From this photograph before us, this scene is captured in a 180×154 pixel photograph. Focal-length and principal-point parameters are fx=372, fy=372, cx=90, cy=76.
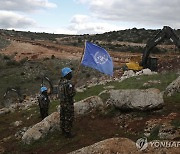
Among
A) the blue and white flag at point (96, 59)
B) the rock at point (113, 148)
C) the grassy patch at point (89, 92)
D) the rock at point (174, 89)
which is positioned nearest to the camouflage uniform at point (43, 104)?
the blue and white flag at point (96, 59)

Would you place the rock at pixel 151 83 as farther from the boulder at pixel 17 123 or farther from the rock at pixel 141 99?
the boulder at pixel 17 123

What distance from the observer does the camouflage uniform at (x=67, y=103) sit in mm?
→ 11234

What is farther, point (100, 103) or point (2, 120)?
point (2, 120)

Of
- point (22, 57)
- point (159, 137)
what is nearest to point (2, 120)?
point (159, 137)

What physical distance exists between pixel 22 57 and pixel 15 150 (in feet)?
116

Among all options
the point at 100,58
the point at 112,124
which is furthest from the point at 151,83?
the point at 112,124

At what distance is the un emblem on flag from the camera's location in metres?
13.4

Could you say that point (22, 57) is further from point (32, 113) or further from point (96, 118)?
point (96, 118)

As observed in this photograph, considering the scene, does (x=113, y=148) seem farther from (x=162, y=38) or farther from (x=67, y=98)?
(x=162, y=38)

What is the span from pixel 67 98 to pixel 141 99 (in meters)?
2.61

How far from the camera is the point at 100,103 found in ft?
46.9

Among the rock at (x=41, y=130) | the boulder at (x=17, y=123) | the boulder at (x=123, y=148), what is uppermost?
the boulder at (x=123, y=148)

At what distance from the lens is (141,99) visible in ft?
40.5

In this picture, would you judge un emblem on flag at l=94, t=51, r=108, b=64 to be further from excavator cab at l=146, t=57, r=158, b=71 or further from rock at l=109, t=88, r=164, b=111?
excavator cab at l=146, t=57, r=158, b=71
